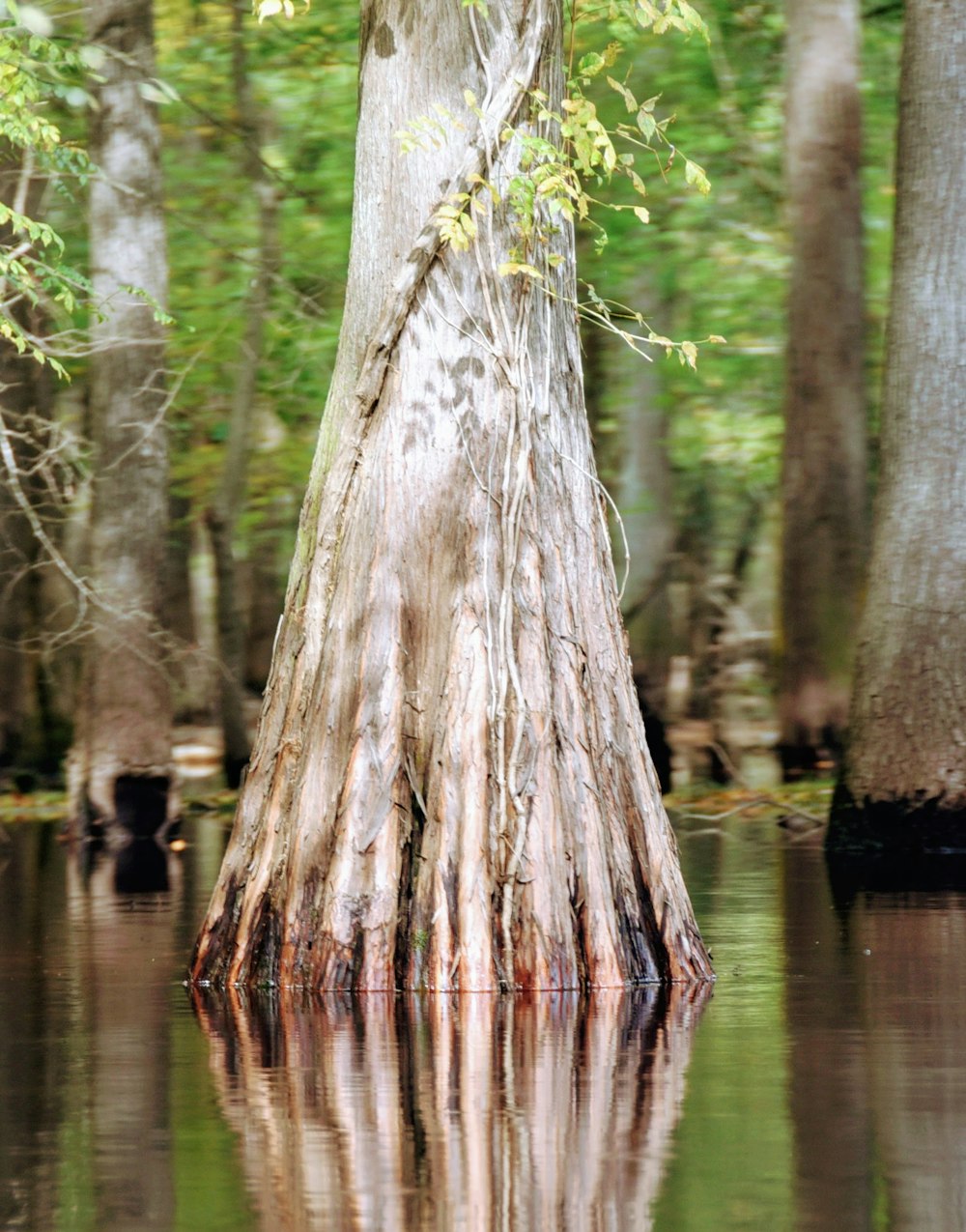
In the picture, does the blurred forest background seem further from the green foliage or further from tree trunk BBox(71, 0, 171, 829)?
the green foliage

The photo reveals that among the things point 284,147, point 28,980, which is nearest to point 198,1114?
point 28,980

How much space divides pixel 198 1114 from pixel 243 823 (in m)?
2.18

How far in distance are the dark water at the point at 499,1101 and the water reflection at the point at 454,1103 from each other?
0.04 ft

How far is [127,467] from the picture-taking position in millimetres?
16531

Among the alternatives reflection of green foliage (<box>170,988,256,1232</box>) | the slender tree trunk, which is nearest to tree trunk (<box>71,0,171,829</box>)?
the slender tree trunk

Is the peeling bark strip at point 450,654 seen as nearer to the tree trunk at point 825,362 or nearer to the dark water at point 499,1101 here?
the dark water at point 499,1101

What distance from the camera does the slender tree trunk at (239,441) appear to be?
19.5 meters

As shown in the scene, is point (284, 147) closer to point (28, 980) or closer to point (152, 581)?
point (152, 581)

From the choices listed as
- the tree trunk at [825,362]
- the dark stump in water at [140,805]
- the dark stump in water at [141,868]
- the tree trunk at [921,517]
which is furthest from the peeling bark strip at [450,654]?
the tree trunk at [825,362]

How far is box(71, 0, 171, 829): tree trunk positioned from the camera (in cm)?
1627

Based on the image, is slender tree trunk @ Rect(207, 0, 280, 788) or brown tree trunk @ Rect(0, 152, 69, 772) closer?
brown tree trunk @ Rect(0, 152, 69, 772)

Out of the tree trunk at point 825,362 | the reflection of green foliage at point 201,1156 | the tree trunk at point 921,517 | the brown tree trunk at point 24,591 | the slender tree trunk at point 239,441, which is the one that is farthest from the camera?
the slender tree trunk at point 239,441

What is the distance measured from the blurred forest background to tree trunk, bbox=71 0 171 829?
0.11m

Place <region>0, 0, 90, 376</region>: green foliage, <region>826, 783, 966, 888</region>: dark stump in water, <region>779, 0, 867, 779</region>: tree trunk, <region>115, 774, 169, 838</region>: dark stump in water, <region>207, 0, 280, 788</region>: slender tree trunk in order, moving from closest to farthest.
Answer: <region>0, 0, 90, 376</region>: green foliage
<region>826, 783, 966, 888</region>: dark stump in water
<region>115, 774, 169, 838</region>: dark stump in water
<region>779, 0, 867, 779</region>: tree trunk
<region>207, 0, 280, 788</region>: slender tree trunk
